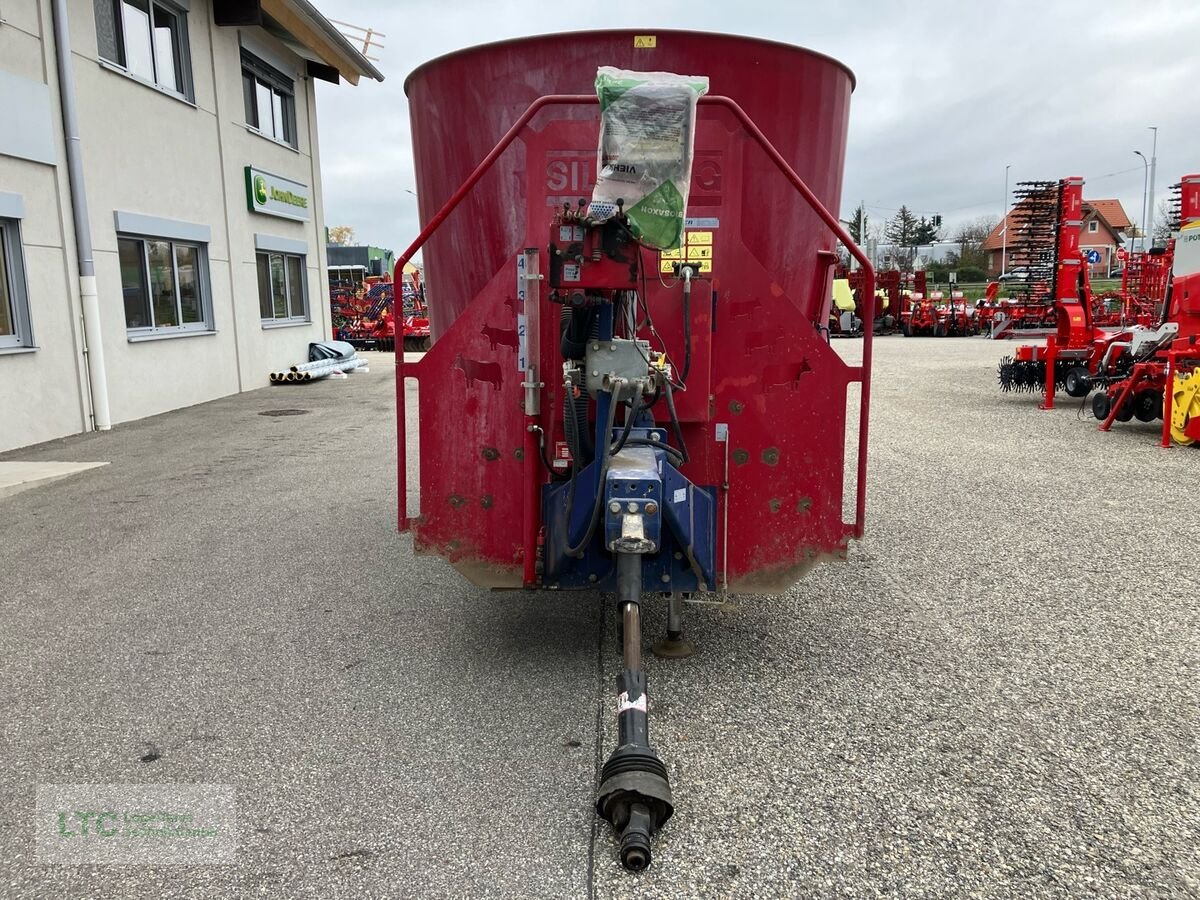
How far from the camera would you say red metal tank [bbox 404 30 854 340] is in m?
3.57

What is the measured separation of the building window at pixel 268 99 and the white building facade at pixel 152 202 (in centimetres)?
A: 4

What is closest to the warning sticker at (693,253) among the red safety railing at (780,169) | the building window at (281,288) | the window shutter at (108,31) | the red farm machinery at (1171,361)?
the red safety railing at (780,169)

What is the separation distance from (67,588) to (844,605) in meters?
4.04

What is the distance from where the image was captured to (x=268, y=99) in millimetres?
16031

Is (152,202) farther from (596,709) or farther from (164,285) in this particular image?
(596,709)

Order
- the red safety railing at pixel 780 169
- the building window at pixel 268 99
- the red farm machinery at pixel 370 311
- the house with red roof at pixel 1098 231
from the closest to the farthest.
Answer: the red safety railing at pixel 780 169 → the building window at pixel 268 99 → the red farm machinery at pixel 370 311 → the house with red roof at pixel 1098 231

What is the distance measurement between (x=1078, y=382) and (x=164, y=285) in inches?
478

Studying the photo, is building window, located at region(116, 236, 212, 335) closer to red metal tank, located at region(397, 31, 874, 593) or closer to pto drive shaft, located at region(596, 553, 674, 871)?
red metal tank, located at region(397, 31, 874, 593)

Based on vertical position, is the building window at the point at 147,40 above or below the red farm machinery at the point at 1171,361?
above

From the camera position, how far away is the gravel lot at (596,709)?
8.18 ft

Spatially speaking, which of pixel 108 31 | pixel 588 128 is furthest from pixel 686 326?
pixel 108 31

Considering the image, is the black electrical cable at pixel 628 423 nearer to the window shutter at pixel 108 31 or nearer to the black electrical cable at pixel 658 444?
the black electrical cable at pixel 658 444

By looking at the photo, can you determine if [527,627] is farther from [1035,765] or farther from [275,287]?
[275,287]

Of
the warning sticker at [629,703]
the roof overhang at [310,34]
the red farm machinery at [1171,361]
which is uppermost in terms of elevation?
the roof overhang at [310,34]
